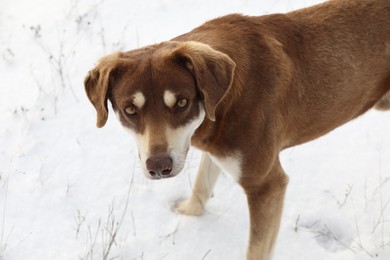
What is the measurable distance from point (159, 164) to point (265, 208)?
104 centimetres

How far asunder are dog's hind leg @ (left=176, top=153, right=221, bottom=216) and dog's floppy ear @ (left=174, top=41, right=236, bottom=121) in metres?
1.40

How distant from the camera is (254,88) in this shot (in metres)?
3.68

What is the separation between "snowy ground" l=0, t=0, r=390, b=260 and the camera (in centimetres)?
441

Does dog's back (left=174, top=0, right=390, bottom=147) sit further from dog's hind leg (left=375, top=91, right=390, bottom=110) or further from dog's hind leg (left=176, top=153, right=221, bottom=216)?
dog's hind leg (left=176, top=153, right=221, bottom=216)

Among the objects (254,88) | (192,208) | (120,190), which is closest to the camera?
(254,88)

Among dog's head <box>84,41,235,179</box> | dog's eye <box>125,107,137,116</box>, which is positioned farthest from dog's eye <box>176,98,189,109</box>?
dog's eye <box>125,107,137,116</box>

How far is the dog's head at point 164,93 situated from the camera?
3256 mm

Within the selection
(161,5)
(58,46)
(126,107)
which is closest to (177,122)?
(126,107)

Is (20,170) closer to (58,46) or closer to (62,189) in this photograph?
(62,189)

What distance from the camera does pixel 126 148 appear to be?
5.32 m

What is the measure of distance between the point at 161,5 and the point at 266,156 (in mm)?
3829

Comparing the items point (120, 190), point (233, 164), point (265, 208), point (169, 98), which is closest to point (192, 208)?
point (120, 190)

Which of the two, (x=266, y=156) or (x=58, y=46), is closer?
(x=266, y=156)

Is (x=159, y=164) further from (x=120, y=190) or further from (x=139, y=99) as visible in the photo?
(x=120, y=190)
